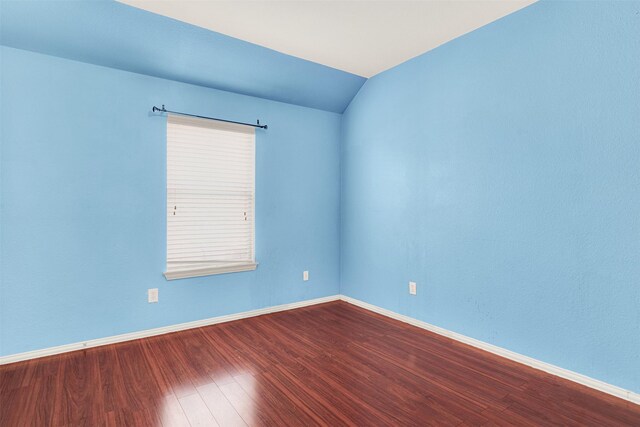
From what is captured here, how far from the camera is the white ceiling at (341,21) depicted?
231 centimetres

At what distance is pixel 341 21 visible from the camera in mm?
2531

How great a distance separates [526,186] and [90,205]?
3.31 meters

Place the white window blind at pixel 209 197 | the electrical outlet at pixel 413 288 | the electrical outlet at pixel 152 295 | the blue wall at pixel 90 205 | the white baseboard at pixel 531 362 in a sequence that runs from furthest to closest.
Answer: the electrical outlet at pixel 413 288 → the white window blind at pixel 209 197 → the electrical outlet at pixel 152 295 → the blue wall at pixel 90 205 → the white baseboard at pixel 531 362

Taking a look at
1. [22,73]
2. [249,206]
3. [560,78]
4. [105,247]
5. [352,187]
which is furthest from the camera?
[352,187]

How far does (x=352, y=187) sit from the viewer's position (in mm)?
3891

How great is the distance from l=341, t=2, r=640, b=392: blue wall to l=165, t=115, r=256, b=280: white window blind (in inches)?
57.5

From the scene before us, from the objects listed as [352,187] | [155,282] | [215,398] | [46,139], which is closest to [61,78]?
[46,139]

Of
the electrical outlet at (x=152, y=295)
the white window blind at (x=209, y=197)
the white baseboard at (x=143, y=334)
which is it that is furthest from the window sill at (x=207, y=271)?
the white baseboard at (x=143, y=334)

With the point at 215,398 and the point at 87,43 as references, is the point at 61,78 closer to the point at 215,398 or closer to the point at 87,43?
the point at 87,43

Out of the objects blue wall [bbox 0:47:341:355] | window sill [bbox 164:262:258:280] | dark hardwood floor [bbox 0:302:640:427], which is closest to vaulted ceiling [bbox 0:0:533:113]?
blue wall [bbox 0:47:341:355]

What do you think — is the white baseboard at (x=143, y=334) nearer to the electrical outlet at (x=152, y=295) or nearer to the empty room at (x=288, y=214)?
the empty room at (x=288, y=214)

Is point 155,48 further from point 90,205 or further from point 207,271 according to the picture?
point 207,271

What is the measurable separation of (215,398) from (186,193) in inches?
70.6

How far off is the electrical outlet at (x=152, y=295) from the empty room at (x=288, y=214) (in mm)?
29
